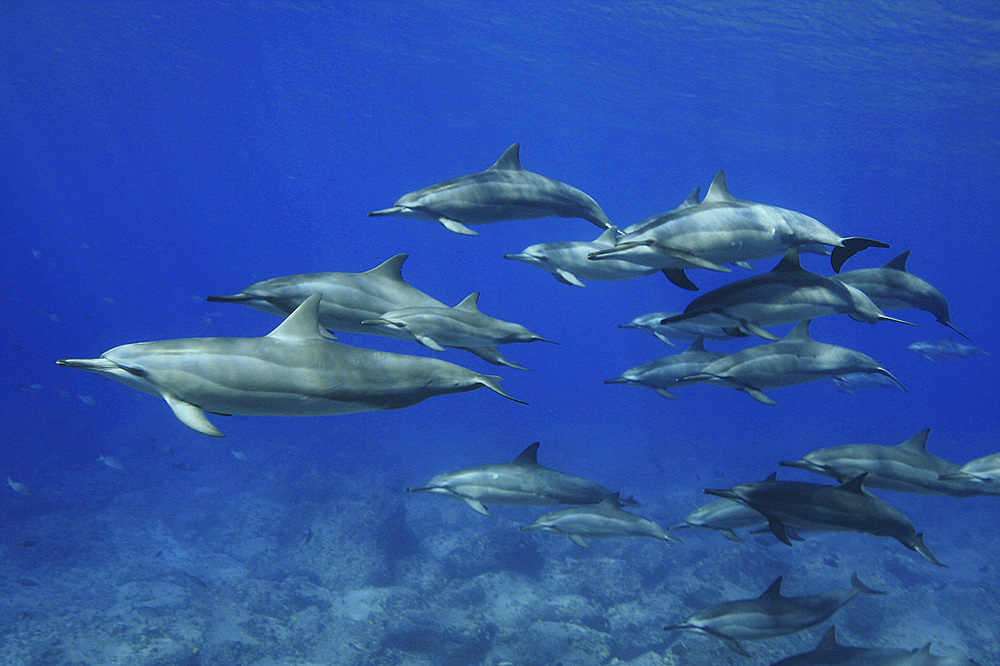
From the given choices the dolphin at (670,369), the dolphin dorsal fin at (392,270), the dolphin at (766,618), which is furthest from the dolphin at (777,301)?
the dolphin at (766,618)

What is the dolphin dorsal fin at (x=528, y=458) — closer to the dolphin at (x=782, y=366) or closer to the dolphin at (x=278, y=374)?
the dolphin at (x=782, y=366)

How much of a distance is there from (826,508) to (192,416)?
12.4 ft

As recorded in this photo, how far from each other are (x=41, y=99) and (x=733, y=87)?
51781mm

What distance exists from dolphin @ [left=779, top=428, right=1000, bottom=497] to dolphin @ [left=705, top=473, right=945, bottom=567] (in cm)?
37

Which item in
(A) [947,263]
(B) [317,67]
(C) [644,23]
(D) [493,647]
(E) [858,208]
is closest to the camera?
(D) [493,647]

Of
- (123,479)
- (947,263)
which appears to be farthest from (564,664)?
(947,263)

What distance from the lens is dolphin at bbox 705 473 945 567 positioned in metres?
3.59

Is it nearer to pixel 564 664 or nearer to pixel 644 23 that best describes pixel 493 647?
pixel 564 664

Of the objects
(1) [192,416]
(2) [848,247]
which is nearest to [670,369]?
(2) [848,247]

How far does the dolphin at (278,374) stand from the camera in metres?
2.34

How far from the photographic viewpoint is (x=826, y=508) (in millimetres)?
3588

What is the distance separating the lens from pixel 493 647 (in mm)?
10320

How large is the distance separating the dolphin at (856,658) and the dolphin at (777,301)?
2.76 meters

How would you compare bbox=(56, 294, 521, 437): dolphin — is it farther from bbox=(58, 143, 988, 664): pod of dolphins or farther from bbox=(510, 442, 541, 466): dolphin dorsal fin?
bbox=(510, 442, 541, 466): dolphin dorsal fin
